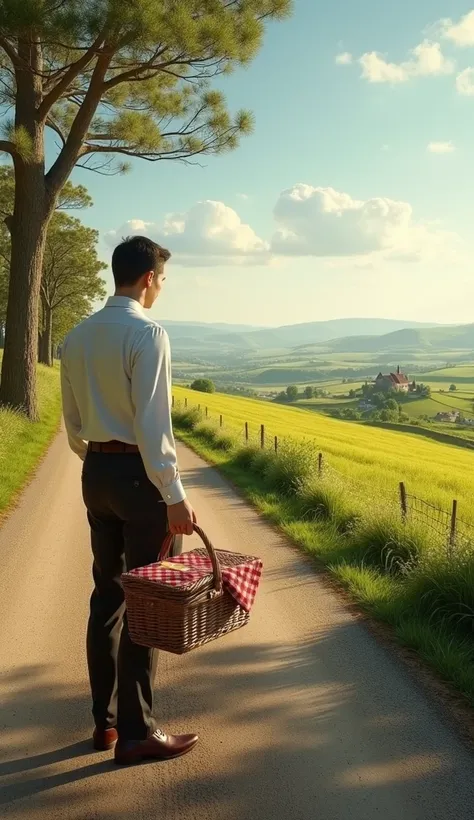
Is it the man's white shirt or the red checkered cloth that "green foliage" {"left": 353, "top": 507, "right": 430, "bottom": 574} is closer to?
the red checkered cloth

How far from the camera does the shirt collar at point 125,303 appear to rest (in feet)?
10.5

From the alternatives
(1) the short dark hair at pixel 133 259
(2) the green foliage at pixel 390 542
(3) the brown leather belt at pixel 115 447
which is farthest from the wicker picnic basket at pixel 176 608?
(2) the green foliage at pixel 390 542

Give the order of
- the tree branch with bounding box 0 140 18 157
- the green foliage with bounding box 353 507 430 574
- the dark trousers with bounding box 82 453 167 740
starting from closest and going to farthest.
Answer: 1. the dark trousers with bounding box 82 453 167 740
2. the green foliage with bounding box 353 507 430 574
3. the tree branch with bounding box 0 140 18 157

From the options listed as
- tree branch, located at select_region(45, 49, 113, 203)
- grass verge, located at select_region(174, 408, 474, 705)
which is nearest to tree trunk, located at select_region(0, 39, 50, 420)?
tree branch, located at select_region(45, 49, 113, 203)

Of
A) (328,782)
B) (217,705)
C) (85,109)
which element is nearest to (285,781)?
(328,782)

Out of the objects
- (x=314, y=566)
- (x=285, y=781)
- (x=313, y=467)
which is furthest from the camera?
(x=313, y=467)

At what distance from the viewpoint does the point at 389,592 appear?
5676mm

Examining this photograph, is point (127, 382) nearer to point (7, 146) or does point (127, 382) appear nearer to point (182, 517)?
point (182, 517)

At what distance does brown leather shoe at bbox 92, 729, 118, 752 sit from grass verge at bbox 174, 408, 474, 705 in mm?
2117

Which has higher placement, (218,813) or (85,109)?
(85,109)

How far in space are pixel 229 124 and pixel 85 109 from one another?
3.39 metres

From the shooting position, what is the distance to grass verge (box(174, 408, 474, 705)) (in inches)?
186

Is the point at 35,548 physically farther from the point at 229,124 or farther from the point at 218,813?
the point at 229,124

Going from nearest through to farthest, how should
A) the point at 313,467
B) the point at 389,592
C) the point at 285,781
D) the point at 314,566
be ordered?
the point at 285,781 → the point at 389,592 → the point at 314,566 → the point at 313,467
